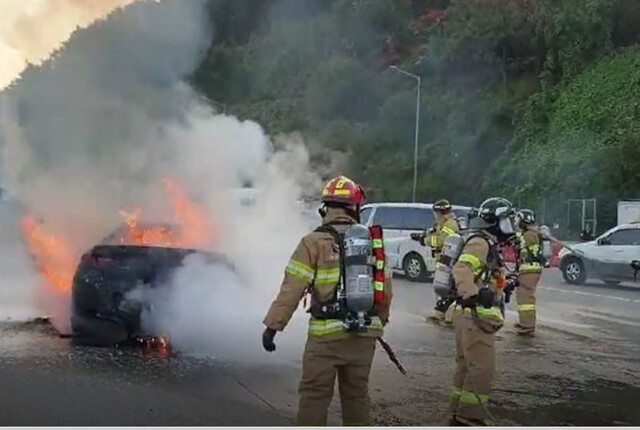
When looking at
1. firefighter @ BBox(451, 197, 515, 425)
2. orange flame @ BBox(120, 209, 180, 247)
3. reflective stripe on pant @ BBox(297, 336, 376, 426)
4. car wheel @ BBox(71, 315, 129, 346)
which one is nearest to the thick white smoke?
orange flame @ BBox(120, 209, 180, 247)

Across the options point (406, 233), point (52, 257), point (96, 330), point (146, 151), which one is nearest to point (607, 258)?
point (406, 233)

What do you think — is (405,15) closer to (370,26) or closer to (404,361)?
(370,26)

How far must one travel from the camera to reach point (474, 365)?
21.4 feet

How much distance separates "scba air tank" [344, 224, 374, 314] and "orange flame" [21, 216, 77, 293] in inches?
281

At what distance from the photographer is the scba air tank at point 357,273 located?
17.7 feet

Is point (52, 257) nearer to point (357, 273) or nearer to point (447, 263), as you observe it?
point (447, 263)

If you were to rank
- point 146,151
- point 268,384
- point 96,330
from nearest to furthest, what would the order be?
point 268,384 → point 96,330 → point 146,151

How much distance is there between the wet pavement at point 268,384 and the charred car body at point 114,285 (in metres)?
0.37

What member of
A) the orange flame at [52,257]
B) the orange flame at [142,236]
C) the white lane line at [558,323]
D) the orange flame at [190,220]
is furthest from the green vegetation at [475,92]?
the orange flame at [190,220]

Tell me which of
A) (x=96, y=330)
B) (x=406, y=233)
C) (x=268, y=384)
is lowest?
(x=268, y=384)

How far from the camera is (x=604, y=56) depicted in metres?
36.6

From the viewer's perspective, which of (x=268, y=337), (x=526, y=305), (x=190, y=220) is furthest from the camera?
(x=190, y=220)

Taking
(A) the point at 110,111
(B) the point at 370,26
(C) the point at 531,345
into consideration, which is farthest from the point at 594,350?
(B) the point at 370,26

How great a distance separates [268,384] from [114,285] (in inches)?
93.2
